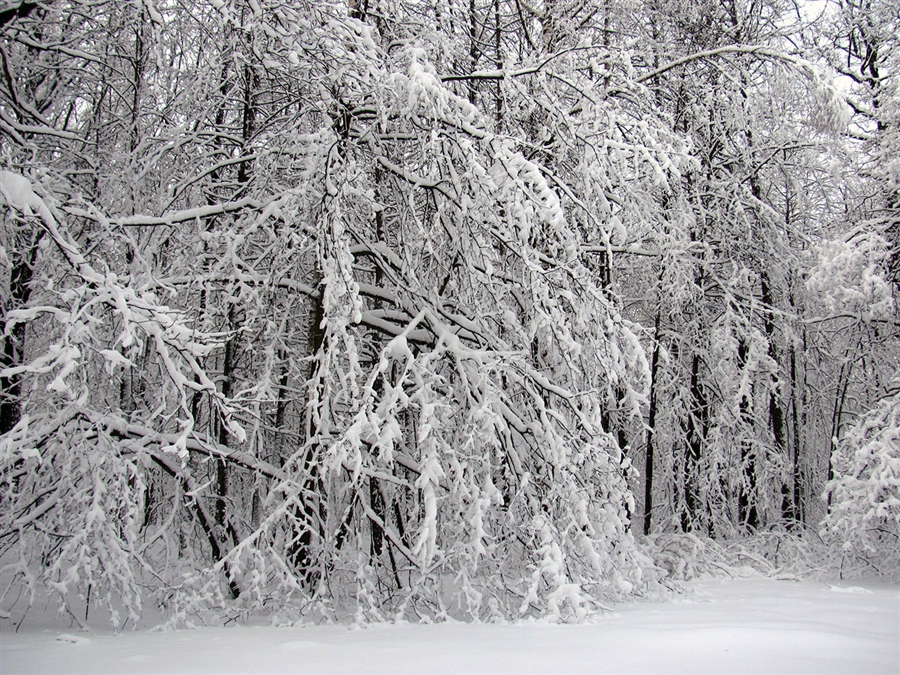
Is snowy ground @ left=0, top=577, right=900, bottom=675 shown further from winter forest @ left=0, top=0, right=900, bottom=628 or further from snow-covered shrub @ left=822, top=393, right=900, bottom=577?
snow-covered shrub @ left=822, top=393, right=900, bottom=577

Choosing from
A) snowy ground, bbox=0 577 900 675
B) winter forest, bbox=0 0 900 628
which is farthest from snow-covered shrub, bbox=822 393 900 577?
snowy ground, bbox=0 577 900 675

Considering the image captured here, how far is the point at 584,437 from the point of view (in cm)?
591

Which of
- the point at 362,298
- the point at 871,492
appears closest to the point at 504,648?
the point at 362,298

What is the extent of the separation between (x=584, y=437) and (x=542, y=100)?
2880 millimetres

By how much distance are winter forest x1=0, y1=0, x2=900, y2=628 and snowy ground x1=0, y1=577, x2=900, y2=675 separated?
475 millimetres

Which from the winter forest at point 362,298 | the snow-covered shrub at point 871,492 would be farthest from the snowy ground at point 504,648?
the snow-covered shrub at point 871,492

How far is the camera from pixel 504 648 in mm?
3688

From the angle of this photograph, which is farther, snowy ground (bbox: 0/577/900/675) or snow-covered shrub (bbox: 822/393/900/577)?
snow-covered shrub (bbox: 822/393/900/577)

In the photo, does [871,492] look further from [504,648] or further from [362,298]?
[362,298]

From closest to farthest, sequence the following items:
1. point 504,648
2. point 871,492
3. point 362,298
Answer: point 504,648 → point 362,298 → point 871,492

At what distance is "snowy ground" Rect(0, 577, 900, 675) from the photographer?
325 cm

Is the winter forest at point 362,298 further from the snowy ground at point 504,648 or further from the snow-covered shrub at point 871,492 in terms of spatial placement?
the snowy ground at point 504,648

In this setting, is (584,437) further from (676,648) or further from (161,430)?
(161,430)

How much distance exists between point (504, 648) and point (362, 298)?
3650 mm
